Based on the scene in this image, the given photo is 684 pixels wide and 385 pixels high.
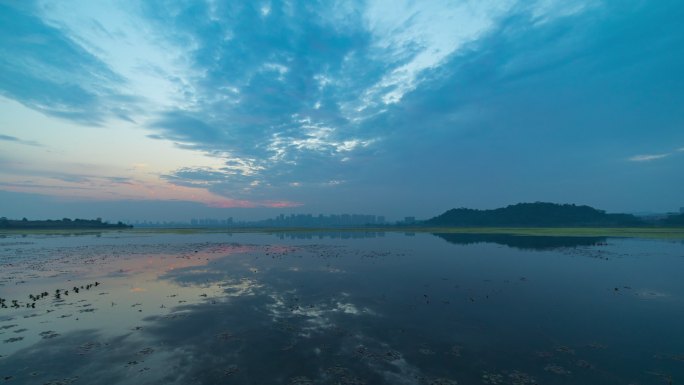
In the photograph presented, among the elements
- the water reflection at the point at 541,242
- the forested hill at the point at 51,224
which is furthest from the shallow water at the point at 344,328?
the forested hill at the point at 51,224

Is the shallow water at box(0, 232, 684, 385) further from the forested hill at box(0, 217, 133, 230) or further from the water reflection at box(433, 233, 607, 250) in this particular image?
the forested hill at box(0, 217, 133, 230)

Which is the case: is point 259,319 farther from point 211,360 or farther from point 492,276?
point 492,276

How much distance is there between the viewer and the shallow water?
11484 millimetres

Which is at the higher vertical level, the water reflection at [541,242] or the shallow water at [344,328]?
the water reflection at [541,242]

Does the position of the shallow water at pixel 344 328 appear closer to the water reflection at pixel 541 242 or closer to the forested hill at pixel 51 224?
the water reflection at pixel 541 242

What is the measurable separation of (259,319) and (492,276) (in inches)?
965

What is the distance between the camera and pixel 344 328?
1645 centimetres

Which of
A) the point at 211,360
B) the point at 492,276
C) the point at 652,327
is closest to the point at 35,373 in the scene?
the point at 211,360

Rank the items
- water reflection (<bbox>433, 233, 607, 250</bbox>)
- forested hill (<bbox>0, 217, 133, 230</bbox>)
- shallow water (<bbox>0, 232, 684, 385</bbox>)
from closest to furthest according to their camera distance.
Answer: shallow water (<bbox>0, 232, 684, 385</bbox>), water reflection (<bbox>433, 233, 607, 250</bbox>), forested hill (<bbox>0, 217, 133, 230</bbox>)

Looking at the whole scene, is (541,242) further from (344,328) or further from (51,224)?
(51,224)

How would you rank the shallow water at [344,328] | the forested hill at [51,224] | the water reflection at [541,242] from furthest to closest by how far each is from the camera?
the forested hill at [51,224] < the water reflection at [541,242] < the shallow water at [344,328]

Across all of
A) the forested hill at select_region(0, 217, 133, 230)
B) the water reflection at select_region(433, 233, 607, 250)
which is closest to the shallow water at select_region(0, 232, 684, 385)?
the water reflection at select_region(433, 233, 607, 250)

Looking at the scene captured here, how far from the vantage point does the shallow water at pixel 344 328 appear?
11.5 metres

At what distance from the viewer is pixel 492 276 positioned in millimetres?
30781
